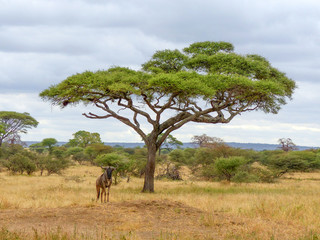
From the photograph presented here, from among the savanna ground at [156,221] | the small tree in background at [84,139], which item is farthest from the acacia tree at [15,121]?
the savanna ground at [156,221]

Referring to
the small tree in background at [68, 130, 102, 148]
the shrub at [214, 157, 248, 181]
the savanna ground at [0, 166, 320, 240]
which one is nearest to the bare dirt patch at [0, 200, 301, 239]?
the savanna ground at [0, 166, 320, 240]

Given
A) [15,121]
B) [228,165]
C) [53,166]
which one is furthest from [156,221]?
[15,121]

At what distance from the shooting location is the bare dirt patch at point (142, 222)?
903 cm

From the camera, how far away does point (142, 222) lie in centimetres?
1042

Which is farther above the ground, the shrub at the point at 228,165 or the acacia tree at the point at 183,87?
the acacia tree at the point at 183,87

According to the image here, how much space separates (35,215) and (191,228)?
5008 mm

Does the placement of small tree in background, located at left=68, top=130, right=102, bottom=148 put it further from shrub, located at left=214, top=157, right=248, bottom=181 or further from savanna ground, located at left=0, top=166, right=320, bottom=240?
savanna ground, located at left=0, top=166, right=320, bottom=240

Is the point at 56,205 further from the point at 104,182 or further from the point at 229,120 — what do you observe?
the point at 229,120

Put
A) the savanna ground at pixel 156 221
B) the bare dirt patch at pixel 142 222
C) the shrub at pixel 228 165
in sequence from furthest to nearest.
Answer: the shrub at pixel 228 165
the bare dirt patch at pixel 142 222
the savanna ground at pixel 156 221

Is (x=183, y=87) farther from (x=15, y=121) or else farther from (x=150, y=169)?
(x=15, y=121)

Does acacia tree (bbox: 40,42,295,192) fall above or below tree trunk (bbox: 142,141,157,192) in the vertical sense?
above

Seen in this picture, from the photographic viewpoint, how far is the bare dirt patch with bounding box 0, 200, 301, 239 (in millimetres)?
9031

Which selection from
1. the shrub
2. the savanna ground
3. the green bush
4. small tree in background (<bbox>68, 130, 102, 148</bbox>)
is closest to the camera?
the savanna ground

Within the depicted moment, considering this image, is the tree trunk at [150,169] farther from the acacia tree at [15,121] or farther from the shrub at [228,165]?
the acacia tree at [15,121]
